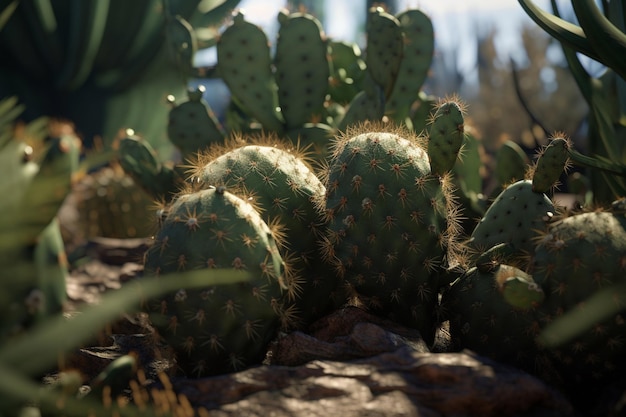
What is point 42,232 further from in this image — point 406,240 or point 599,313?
point 599,313

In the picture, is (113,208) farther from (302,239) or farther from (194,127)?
(302,239)

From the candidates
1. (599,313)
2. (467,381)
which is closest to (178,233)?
(467,381)

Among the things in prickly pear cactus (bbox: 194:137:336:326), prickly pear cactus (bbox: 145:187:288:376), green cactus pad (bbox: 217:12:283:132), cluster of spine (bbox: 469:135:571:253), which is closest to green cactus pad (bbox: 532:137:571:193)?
cluster of spine (bbox: 469:135:571:253)

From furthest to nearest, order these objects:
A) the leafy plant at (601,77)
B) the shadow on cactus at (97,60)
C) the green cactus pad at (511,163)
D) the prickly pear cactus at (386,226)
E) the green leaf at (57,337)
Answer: the shadow on cactus at (97,60) < the green cactus pad at (511,163) < the leafy plant at (601,77) < the prickly pear cactus at (386,226) < the green leaf at (57,337)

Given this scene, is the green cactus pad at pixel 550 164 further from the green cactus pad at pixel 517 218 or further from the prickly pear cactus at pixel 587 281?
the prickly pear cactus at pixel 587 281

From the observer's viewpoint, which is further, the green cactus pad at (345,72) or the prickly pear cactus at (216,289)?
the green cactus pad at (345,72)

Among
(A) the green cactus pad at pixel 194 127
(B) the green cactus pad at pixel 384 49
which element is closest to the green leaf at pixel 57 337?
(B) the green cactus pad at pixel 384 49

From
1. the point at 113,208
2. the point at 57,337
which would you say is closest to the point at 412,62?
the point at 113,208
